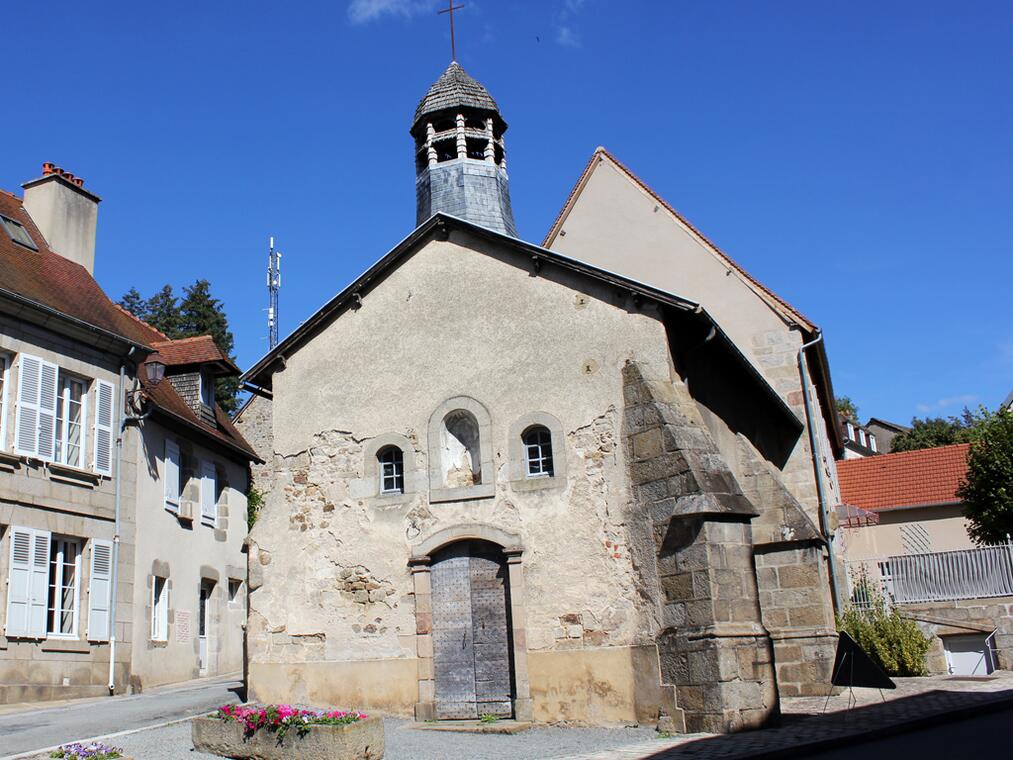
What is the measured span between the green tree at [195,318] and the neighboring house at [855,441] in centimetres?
2913

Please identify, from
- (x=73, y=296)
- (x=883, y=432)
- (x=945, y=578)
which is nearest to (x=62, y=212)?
(x=73, y=296)

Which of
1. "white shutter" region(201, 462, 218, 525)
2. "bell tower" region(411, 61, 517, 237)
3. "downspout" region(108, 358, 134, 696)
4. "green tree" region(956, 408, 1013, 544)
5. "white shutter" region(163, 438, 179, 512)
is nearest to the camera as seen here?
"downspout" region(108, 358, 134, 696)

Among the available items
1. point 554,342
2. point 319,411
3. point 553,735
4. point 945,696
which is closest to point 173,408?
point 319,411

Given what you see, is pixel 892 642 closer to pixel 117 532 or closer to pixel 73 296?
pixel 117 532

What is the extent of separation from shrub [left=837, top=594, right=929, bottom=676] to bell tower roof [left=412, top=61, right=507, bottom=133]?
10.7 m

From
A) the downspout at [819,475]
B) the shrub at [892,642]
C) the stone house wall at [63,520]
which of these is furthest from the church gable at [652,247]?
the stone house wall at [63,520]

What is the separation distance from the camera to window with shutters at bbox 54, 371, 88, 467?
52.2 ft

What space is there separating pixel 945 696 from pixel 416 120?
12421 mm

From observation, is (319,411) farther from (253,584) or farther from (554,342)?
(554,342)

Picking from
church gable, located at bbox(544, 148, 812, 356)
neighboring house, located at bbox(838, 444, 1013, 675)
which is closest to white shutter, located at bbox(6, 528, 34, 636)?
church gable, located at bbox(544, 148, 812, 356)

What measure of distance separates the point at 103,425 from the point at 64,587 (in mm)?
2729

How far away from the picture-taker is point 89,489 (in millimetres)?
16328

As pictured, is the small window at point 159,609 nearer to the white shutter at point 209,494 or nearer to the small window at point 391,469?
the white shutter at point 209,494

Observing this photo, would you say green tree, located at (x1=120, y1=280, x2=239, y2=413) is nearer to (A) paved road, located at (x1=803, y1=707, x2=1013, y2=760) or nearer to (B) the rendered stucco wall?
(B) the rendered stucco wall
